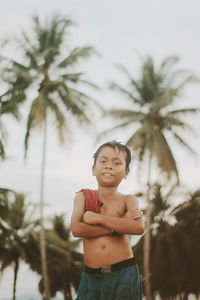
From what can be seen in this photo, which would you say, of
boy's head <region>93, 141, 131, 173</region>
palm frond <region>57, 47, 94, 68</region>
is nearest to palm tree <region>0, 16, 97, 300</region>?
palm frond <region>57, 47, 94, 68</region>

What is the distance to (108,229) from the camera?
2.24 meters

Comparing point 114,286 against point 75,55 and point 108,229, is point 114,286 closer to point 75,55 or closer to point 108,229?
point 108,229

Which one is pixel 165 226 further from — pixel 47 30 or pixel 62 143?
pixel 47 30

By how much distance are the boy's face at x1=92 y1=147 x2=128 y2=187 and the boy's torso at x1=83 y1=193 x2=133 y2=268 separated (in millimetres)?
152

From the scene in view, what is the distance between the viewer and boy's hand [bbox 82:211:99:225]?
7.25 ft

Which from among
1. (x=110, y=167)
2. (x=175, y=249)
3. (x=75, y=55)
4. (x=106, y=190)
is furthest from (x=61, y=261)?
(x=110, y=167)

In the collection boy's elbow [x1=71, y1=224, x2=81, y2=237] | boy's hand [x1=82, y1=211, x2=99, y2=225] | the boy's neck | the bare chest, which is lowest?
boy's elbow [x1=71, y1=224, x2=81, y2=237]

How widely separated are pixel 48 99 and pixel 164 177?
618cm

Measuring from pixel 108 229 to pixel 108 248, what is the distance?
0.11 m

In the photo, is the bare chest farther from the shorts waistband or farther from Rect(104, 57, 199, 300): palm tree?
Rect(104, 57, 199, 300): palm tree

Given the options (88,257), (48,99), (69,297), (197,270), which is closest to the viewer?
(88,257)

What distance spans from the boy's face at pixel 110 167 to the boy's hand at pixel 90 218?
0.22 metres

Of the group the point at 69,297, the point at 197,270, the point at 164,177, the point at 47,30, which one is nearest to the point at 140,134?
the point at 164,177

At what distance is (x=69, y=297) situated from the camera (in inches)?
1115
